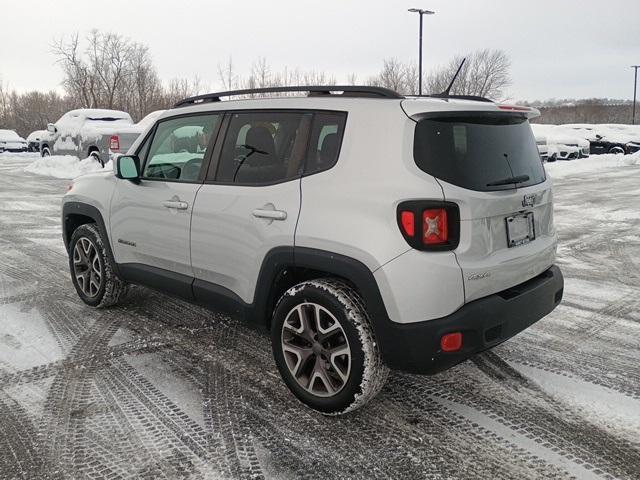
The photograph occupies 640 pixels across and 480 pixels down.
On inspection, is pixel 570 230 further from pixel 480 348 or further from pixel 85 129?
pixel 85 129

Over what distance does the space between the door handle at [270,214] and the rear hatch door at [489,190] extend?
84 centimetres

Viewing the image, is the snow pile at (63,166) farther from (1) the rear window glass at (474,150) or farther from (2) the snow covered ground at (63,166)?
(1) the rear window glass at (474,150)

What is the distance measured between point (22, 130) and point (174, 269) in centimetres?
5324

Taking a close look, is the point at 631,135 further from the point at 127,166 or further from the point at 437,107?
the point at 127,166

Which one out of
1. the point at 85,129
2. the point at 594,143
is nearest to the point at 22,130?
the point at 85,129

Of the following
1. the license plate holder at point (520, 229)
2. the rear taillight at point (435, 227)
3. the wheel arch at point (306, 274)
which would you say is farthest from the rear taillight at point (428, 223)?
the license plate holder at point (520, 229)

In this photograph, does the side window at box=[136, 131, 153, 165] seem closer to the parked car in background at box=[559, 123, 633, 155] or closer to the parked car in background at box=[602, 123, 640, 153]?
the parked car in background at box=[559, 123, 633, 155]

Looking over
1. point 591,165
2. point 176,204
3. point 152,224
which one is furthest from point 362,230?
point 591,165

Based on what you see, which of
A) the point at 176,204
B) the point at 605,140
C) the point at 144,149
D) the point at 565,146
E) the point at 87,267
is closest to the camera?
the point at 176,204

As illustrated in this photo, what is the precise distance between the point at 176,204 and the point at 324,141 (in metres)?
1.31

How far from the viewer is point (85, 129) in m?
16.7

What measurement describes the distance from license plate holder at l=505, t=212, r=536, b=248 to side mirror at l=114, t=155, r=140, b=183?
2763 millimetres

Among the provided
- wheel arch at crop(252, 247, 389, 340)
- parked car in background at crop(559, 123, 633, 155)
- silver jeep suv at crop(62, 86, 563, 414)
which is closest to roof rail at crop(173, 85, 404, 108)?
silver jeep suv at crop(62, 86, 563, 414)

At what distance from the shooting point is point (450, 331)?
2.69 m
